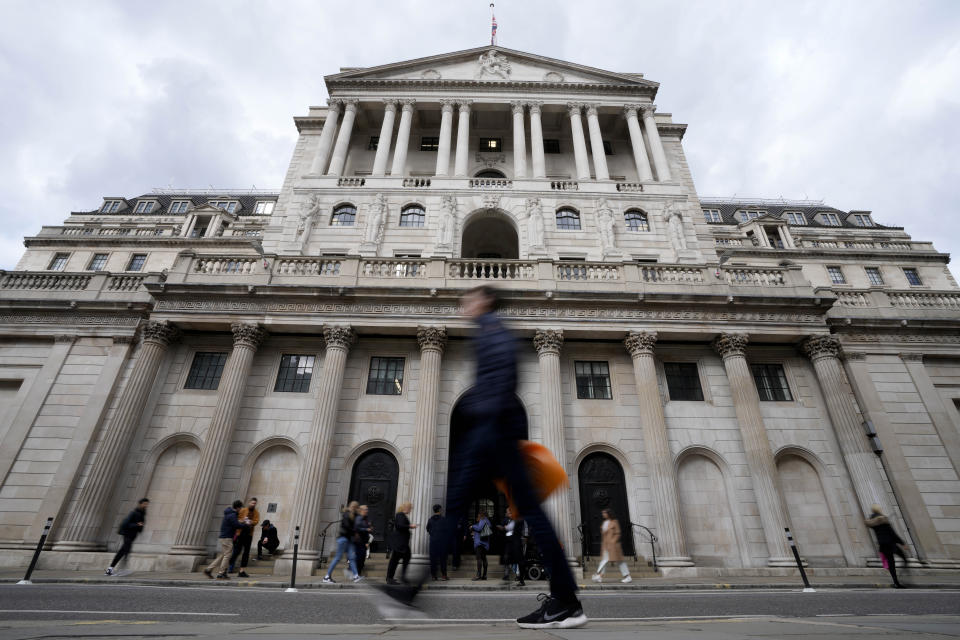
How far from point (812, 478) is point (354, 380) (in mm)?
17657

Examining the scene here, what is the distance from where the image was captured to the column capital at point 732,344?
17531 millimetres

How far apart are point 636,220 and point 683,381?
960 cm

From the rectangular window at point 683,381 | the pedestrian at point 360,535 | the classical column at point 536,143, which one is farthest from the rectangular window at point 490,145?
the pedestrian at point 360,535

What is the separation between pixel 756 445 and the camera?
52.0 feet

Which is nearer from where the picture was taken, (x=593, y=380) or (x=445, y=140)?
(x=593, y=380)

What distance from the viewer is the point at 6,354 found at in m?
18.2

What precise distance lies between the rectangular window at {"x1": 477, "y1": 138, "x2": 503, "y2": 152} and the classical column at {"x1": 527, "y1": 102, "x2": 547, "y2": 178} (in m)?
2.77

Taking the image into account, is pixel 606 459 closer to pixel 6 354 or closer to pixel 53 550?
pixel 53 550

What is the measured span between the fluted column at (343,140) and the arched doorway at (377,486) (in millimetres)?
15955

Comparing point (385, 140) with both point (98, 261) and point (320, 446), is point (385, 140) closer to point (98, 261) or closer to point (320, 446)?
point (320, 446)

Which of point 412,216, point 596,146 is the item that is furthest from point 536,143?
point 412,216

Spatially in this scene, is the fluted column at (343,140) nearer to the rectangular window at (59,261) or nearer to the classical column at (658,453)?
the classical column at (658,453)

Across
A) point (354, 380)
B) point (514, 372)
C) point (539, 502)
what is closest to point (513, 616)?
point (539, 502)

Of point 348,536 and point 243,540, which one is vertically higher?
point 348,536
